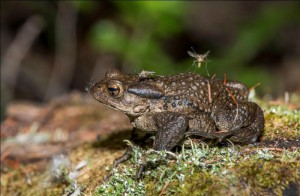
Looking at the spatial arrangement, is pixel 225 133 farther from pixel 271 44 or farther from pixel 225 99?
pixel 271 44

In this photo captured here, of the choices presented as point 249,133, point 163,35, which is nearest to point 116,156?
point 249,133

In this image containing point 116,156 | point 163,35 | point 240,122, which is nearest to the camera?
point 240,122

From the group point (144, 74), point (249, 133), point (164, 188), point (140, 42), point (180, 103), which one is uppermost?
point (140, 42)

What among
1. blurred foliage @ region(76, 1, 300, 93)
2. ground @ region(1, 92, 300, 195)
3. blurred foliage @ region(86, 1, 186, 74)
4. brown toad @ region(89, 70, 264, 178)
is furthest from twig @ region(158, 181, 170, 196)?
blurred foliage @ region(86, 1, 186, 74)

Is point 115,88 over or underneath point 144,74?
underneath

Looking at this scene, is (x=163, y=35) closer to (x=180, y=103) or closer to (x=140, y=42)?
(x=140, y=42)

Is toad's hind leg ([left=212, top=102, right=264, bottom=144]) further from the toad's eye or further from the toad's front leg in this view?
the toad's eye

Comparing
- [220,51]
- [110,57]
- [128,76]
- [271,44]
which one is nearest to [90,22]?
[110,57]

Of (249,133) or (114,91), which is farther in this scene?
(114,91)
